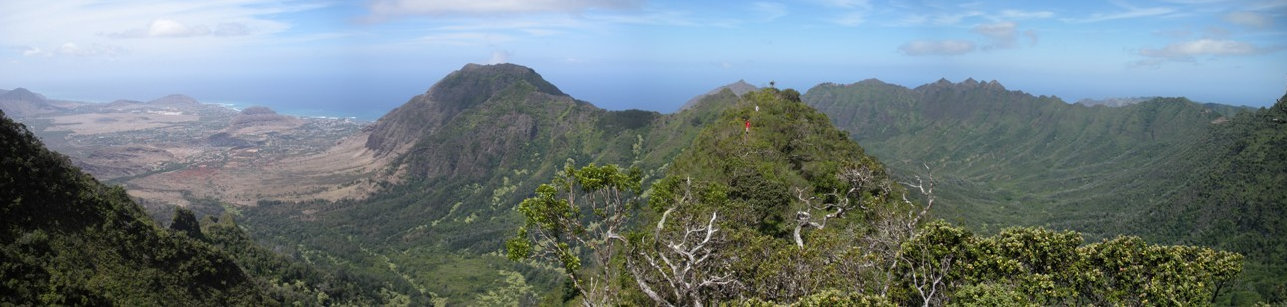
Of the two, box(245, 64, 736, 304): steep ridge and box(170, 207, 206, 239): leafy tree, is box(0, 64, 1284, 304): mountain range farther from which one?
→ box(170, 207, 206, 239): leafy tree

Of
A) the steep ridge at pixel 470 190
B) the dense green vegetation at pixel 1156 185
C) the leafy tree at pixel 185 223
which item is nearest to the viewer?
the leafy tree at pixel 185 223

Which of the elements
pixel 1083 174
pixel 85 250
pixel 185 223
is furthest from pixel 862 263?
pixel 1083 174

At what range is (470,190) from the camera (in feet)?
546

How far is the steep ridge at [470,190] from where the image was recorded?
4656 inches

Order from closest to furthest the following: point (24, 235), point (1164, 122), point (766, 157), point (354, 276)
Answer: point (24, 235) < point (766, 157) < point (354, 276) < point (1164, 122)

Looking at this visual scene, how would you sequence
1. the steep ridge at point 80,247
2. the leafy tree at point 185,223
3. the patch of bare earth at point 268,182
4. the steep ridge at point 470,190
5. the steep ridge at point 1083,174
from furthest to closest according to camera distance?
the patch of bare earth at point 268,182, the steep ridge at point 470,190, the steep ridge at point 1083,174, the leafy tree at point 185,223, the steep ridge at point 80,247

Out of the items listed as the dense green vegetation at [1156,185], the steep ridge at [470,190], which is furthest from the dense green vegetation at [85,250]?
the dense green vegetation at [1156,185]

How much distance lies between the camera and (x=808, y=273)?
66.7 ft

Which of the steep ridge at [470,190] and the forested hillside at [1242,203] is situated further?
the steep ridge at [470,190]

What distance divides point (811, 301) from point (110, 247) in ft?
176

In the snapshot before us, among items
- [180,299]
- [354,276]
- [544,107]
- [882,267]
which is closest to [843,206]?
[882,267]

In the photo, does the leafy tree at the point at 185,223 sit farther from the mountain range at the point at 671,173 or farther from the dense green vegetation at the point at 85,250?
the mountain range at the point at 671,173

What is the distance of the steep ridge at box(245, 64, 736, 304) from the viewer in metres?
118

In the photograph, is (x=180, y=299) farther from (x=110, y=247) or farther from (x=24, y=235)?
(x=24, y=235)
